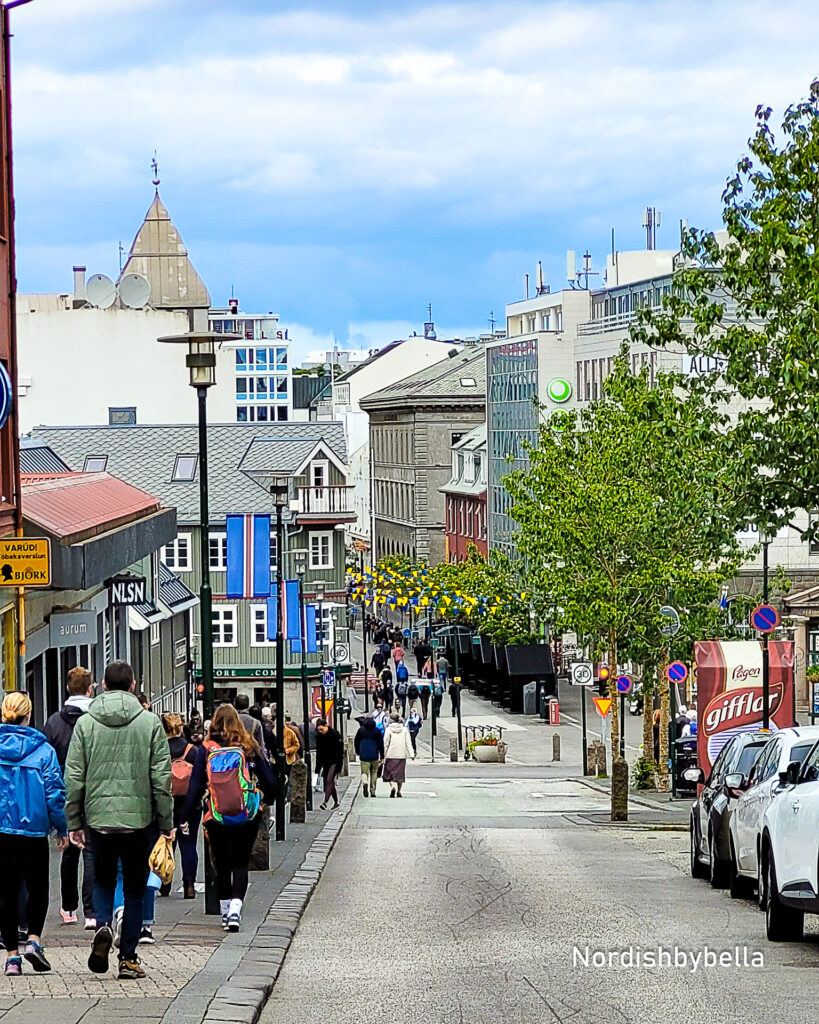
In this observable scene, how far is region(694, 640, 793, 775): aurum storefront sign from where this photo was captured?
3291cm

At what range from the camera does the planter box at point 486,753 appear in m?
59.1

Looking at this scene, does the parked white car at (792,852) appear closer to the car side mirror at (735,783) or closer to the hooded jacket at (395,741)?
the car side mirror at (735,783)

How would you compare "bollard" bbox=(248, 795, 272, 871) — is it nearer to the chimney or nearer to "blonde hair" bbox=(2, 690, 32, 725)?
"blonde hair" bbox=(2, 690, 32, 725)

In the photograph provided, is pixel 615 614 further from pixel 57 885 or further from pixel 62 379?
pixel 62 379

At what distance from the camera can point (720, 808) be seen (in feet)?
58.3

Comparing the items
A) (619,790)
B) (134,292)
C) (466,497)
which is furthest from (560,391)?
(619,790)

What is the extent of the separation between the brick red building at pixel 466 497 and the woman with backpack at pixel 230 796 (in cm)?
9404

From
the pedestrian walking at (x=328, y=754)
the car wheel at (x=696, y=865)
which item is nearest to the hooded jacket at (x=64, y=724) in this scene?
the car wheel at (x=696, y=865)

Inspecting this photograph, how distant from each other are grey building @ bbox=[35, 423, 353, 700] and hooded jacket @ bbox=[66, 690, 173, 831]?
212ft

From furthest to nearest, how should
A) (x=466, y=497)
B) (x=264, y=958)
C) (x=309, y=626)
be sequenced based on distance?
1. (x=466, y=497)
2. (x=309, y=626)
3. (x=264, y=958)

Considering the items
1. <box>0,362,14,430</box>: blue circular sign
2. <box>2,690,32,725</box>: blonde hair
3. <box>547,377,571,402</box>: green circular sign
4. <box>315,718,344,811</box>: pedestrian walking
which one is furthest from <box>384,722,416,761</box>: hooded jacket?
<box>547,377,571,402</box>: green circular sign

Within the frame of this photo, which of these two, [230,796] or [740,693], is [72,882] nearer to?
[230,796]

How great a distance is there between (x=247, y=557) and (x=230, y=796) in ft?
67.4

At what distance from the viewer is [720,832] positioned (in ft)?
58.5
